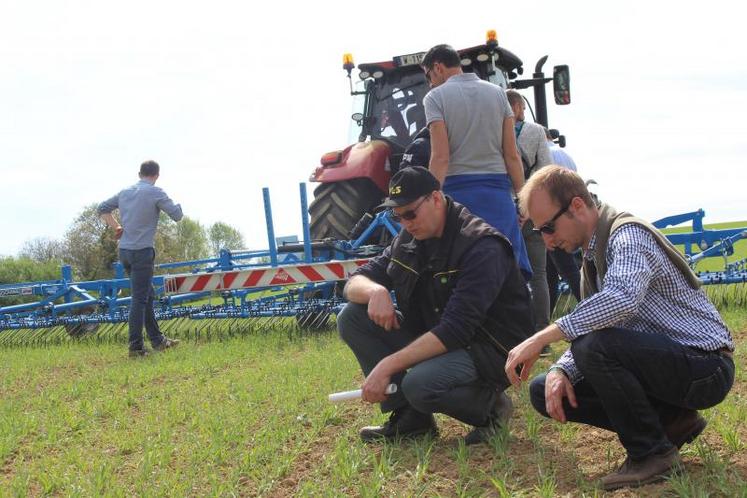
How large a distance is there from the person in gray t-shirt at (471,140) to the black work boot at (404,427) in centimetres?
125

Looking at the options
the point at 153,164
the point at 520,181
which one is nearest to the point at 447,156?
the point at 520,181

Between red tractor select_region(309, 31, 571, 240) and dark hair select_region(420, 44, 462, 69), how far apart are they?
3.36 meters

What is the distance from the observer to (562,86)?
23.1 ft

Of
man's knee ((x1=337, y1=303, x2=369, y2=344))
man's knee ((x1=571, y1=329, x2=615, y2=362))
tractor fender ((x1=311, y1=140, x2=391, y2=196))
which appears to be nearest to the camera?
man's knee ((x1=571, y1=329, x2=615, y2=362))

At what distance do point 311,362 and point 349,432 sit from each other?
73.1 inches

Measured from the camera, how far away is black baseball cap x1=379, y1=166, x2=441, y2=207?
3.13 metres

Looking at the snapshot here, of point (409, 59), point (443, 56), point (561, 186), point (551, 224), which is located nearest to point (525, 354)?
point (551, 224)

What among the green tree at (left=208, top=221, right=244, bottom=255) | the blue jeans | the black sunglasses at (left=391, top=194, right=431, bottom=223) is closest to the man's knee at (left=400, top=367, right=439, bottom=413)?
the black sunglasses at (left=391, top=194, right=431, bottom=223)

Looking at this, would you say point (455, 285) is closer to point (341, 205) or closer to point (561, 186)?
point (561, 186)

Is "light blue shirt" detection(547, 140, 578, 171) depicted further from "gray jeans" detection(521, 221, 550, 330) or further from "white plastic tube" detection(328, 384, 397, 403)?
"white plastic tube" detection(328, 384, 397, 403)

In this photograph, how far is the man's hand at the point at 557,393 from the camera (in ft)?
8.38

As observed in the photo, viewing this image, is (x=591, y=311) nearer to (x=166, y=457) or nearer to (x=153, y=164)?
(x=166, y=457)

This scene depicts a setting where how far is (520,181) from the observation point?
4320 mm

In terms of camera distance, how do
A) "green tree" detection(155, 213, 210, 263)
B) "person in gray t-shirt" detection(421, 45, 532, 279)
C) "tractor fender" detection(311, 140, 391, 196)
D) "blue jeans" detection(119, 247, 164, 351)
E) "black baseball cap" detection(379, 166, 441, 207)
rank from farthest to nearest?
"green tree" detection(155, 213, 210, 263), "tractor fender" detection(311, 140, 391, 196), "blue jeans" detection(119, 247, 164, 351), "person in gray t-shirt" detection(421, 45, 532, 279), "black baseball cap" detection(379, 166, 441, 207)
